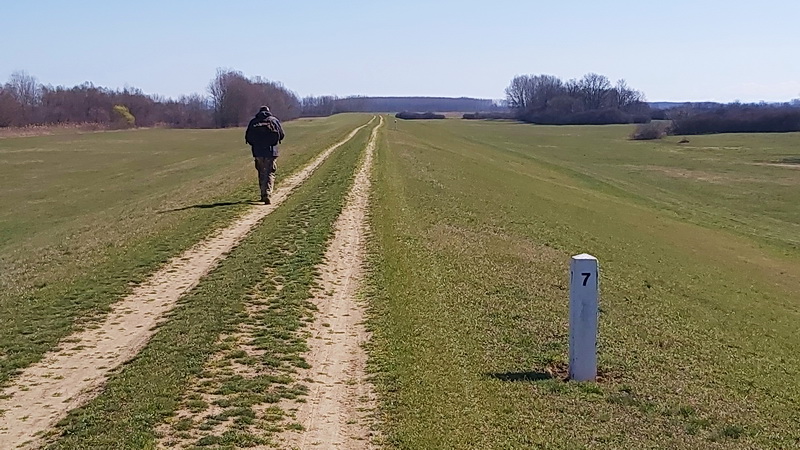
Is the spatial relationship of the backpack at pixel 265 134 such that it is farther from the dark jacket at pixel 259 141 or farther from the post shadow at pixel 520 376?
the post shadow at pixel 520 376

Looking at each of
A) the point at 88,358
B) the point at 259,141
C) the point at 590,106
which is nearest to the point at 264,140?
the point at 259,141

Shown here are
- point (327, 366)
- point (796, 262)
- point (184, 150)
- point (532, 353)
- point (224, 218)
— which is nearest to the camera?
point (327, 366)

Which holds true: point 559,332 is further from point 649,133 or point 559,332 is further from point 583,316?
point 649,133

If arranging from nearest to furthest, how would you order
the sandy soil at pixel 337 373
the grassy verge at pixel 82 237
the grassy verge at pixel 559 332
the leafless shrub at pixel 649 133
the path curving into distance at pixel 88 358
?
the sandy soil at pixel 337 373 < the path curving into distance at pixel 88 358 < the grassy verge at pixel 559 332 < the grassy verge at pixel 82 237 < the leafless shrub at pixel 649 133

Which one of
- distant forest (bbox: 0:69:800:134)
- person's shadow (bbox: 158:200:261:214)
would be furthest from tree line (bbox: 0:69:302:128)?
person's shadow (bbox: 158:200:261:214)

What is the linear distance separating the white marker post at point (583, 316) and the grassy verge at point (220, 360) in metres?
2.53

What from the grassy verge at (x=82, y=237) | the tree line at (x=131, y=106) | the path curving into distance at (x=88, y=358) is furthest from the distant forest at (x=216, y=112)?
the path curving into distance at (x=88, y=358)

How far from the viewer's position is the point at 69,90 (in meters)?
147

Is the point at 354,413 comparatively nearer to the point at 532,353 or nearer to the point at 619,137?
the point at 532,353

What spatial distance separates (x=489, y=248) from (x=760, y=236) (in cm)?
1627

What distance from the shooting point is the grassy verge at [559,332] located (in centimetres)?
699

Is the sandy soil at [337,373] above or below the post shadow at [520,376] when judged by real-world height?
above

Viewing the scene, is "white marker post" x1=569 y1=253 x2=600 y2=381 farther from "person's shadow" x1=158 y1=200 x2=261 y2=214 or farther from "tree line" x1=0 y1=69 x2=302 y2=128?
"tree line" x1=0 y1=69 x2=302 y2=128

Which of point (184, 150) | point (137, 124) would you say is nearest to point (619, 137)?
point (184, 150)
